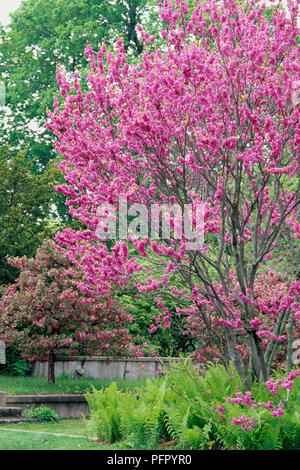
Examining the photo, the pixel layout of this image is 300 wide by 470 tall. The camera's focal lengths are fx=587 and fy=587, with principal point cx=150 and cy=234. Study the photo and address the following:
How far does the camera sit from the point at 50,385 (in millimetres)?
14938

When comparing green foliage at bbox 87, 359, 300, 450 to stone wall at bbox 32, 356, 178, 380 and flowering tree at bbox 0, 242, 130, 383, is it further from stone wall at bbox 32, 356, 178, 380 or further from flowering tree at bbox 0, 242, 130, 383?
stone wall at bbox 32, 356, 178, 380

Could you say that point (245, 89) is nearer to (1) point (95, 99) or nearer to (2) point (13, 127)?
(1) point (95, 99)

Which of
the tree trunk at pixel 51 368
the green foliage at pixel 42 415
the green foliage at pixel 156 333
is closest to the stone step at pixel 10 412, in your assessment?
the green foliage at pixel 42 415

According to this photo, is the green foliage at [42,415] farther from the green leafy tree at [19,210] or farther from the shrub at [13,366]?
the green leafy tree at [19,210]

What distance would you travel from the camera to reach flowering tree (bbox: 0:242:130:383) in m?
14.0

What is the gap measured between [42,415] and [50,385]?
3.07m

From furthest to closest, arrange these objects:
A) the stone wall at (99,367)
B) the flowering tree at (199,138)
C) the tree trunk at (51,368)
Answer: the stone wall at (99,367) → the tree trunk at (51,368) → the flowering tree at (199,138)

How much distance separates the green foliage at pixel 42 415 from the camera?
1191 cm

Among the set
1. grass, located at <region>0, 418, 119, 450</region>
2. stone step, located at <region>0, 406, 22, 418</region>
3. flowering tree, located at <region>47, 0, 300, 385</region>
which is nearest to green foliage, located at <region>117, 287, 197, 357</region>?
stone step, located at <region>0, 406, 22, 418</region>

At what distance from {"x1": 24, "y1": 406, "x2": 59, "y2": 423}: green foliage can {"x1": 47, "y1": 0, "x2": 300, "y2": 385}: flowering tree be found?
17.3 feet

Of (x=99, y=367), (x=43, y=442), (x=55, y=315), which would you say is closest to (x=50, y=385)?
(x=55, y=315)

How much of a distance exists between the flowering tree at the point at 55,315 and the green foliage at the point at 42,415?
1.97 m
